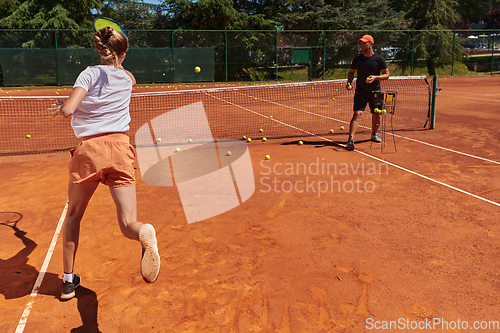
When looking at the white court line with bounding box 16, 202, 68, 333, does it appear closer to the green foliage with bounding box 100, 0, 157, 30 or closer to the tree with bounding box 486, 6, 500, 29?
the green foliage with bounding box 100, 0, 157, 30

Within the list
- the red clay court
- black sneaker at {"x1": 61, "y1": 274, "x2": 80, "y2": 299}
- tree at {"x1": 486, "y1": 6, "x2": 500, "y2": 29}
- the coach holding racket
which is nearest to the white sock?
black sneaker at {"x1": 61, "y1": 274, "x2": 80, "y2": 299}

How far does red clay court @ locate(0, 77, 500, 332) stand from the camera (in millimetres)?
2914

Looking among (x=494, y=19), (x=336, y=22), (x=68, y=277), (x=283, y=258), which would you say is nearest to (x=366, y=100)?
(x=283, y=258)

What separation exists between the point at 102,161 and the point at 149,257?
698 millimetres

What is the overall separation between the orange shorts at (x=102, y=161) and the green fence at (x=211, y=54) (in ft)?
69.2

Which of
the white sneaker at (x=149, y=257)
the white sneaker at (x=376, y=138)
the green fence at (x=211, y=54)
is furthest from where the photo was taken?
the green fence at (x=211, y=54)

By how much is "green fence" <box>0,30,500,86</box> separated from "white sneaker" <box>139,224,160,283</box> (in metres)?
21.5

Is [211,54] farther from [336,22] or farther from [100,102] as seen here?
[100,102]

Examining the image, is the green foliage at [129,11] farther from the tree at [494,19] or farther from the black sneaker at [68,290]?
the tree at [494,19]

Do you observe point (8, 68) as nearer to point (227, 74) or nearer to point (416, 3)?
point (227, 74)

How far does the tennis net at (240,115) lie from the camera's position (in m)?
9.17

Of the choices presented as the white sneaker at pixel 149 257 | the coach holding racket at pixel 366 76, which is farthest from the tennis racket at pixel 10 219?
the coach holding racket at pixel 366 76

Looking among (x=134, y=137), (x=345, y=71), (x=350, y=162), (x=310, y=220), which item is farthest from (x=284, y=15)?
(x=310, y=220)

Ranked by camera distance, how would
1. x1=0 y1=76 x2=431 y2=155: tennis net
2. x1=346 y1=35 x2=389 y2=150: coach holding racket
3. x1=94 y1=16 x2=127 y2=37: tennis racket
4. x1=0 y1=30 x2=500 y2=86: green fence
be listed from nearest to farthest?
x1=94 y1=16 x2=127 y2=37: tennis racket, x1=346 y1=35 x2=389 y2=150: coach holding racket, x1=0 y1=76 x2=431 y2=155: tennis net, x1=0 y1=30 x2=500 y2=86: green fence
